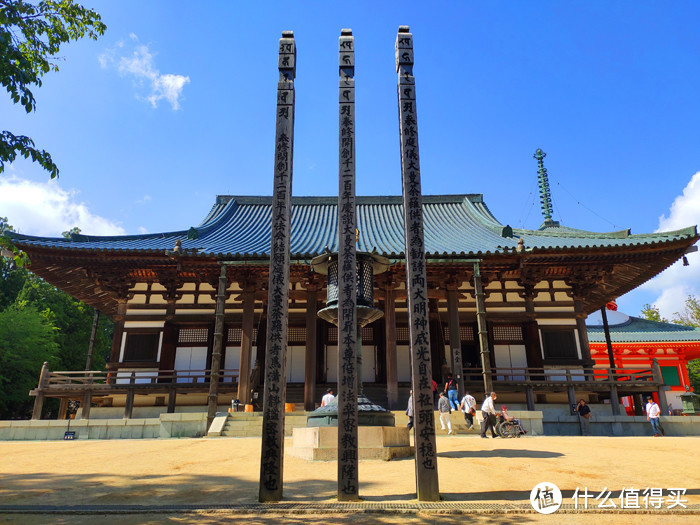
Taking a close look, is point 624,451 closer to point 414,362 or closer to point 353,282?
point 414,362

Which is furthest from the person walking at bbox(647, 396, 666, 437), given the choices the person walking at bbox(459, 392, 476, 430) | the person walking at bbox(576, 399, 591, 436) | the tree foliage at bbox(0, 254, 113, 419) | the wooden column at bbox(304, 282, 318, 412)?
the tree foliage at bbox(0, 254, 113, 419)

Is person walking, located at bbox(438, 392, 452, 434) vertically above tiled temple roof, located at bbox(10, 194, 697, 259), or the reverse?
tiled temple roof, located at bbox(10, 194, 697, 259)

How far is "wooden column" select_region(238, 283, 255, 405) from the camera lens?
15.0 metres

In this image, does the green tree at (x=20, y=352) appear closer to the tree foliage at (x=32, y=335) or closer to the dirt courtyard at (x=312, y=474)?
the tree foliage at (x=32, y=335)

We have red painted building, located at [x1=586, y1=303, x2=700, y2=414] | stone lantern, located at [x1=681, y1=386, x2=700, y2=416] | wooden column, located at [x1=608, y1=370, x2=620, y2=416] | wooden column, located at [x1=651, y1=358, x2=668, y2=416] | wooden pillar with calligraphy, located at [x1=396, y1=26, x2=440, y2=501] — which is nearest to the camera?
wooden pillar with calligraphy, located at [x1=396, y1=26, x2=440, y2=501]

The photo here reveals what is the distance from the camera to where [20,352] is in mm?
26391

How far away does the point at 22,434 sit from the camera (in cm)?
1295

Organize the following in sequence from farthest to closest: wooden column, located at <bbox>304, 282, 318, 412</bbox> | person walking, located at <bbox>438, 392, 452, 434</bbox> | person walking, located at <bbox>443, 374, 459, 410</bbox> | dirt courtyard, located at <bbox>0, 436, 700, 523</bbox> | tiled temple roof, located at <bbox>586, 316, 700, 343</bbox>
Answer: tiled temple roof, located at <bbox>586, 316, 700, 343</bbox> < wooden column, located at <bbox>304, 282, 318, 412</bbox> < person walking, located at <bbox>443, 374, 459, 410</bbox> < person walking, located at <bbox>438, 392, 452, 434</bbox> < dirt courtyard, located at <bbox>0, 436, 700, 523</bbox>

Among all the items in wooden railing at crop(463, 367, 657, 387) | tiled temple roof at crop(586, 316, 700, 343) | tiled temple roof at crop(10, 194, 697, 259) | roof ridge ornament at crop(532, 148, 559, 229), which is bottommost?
wooden railing at crop(463, 367, 657, 387)

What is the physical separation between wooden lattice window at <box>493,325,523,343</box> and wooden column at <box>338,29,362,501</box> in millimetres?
14519

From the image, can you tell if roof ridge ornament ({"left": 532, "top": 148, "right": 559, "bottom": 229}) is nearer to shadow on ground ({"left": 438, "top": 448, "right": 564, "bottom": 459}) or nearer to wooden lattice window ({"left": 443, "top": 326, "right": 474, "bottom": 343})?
wooden lattice window ({"left": 443, "top": 326, "right": 474, "bottom": 343})

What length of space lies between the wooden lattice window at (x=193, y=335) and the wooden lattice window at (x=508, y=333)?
38.8ft

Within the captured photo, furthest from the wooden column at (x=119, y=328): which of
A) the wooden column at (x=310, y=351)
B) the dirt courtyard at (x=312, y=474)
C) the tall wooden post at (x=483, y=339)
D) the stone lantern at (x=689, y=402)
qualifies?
the stone lantern at (x=689, y=402)

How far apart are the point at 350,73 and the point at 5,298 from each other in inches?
1432
